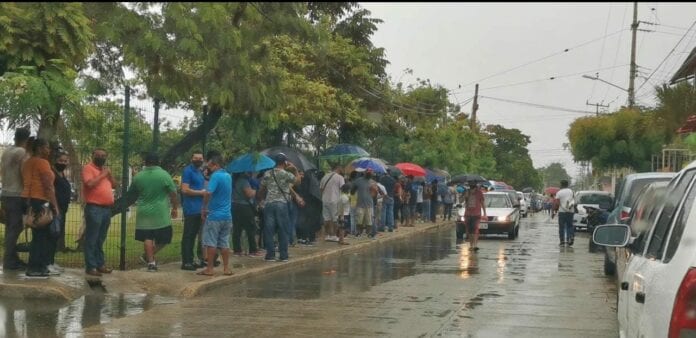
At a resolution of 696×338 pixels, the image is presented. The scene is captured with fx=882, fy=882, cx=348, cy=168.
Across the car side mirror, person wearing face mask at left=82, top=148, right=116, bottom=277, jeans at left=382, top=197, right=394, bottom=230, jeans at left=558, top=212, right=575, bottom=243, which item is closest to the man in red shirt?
jeans at left=558, top=212, right=575, bottom=243

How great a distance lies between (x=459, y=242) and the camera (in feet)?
78.6

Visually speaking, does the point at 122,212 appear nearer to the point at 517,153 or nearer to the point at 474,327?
the point at 474,327

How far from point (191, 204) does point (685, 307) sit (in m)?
10.3

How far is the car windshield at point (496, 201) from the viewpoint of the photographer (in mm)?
26695

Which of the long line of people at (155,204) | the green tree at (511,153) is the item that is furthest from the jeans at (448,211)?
the green tree at (511,153)

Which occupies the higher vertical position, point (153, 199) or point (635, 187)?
point (635, 187)

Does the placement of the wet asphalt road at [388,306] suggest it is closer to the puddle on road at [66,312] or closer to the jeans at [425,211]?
the puddle on road at [66,312]

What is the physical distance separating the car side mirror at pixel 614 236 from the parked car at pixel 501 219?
18992 mm

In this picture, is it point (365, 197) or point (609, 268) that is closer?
point (609, 268)

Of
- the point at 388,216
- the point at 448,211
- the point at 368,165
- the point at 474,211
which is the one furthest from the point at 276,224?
the point at 448,211

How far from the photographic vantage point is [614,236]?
6.47 metres

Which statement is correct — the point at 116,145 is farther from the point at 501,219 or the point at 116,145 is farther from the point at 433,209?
the point at 433,209

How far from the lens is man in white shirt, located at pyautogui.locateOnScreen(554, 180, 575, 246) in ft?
72.8

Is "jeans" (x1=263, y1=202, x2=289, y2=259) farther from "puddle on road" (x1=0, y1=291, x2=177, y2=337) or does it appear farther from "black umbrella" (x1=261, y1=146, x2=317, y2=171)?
"puddle on road" (x1=0, y1=291, x2=177, y2=337)
